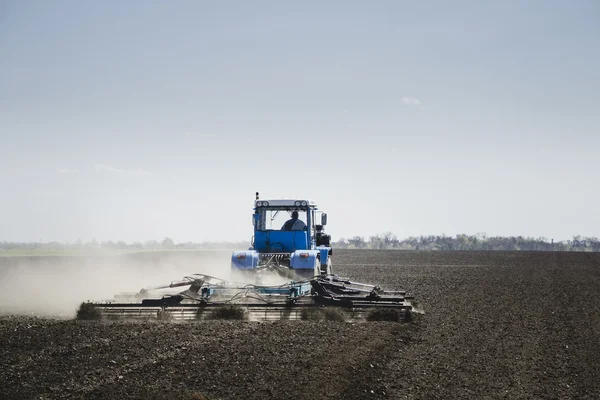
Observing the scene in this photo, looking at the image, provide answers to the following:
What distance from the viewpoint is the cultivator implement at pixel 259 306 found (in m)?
13.1

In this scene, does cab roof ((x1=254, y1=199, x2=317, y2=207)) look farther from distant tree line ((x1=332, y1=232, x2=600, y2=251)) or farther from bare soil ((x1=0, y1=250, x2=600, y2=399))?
distant tree line ((x1=332, y1=232, x2=600, y2=251))

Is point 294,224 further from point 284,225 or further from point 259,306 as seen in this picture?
point 259,306

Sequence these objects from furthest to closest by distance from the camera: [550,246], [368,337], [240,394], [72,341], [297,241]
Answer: [550,246]
[297,241]
[368,337]
[72,341]
[240,394]

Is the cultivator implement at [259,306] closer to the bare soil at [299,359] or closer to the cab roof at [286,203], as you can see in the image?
the bare soil at [299,359]

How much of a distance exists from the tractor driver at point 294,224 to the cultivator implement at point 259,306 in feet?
12.0

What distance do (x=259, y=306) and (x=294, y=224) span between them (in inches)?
196

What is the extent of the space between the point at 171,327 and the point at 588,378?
736 cm

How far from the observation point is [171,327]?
11.8m

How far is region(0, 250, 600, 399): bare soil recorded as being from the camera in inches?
305

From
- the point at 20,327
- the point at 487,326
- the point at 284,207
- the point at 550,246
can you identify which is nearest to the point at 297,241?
the point at 284,207

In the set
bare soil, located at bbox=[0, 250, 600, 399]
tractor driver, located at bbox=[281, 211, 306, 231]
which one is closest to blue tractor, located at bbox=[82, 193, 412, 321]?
tractor driver, located at bbox=[281, 211, 306, 231]

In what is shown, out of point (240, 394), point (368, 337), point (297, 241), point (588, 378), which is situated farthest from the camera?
point (297, 241)

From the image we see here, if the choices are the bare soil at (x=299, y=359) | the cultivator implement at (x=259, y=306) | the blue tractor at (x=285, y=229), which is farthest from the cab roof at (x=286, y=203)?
the bare soil at (x=299, y=359)

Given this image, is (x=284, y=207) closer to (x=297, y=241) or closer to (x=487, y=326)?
(x=297, y=241)
